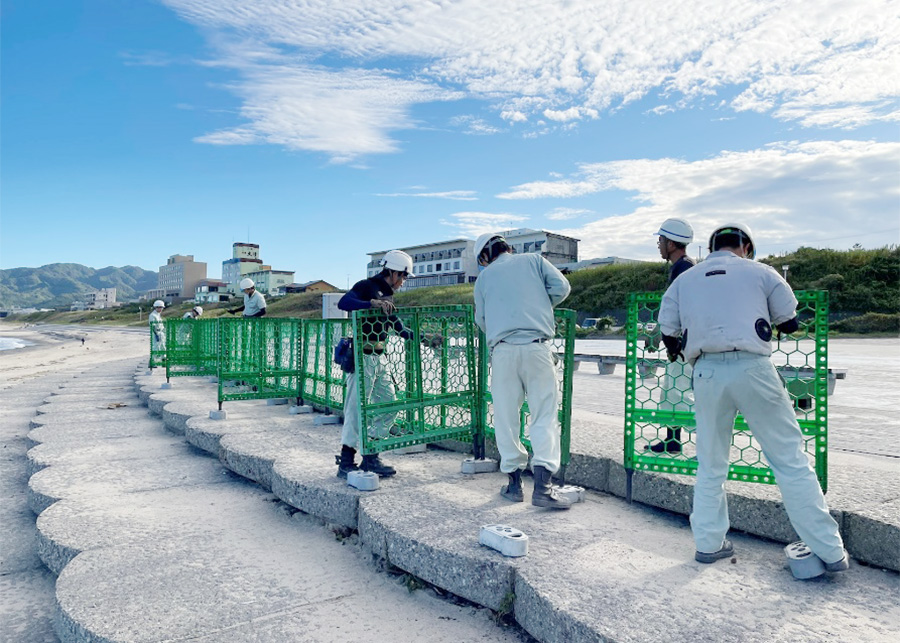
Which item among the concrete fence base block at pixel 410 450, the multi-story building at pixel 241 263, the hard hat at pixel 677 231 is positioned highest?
the multi-story building at pixel 241 263

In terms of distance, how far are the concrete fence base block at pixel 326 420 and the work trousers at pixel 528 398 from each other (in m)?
3.41

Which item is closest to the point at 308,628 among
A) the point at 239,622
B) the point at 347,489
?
the point at 239,622

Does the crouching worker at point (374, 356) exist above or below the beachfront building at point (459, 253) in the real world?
below

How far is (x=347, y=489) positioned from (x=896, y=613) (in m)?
3.02

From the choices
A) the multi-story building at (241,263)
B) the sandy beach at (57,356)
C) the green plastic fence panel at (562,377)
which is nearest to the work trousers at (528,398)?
the green plastic fence panel at (562,377)

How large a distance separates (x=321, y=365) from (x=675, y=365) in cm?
Answer: 467

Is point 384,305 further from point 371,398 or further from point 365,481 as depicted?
point 365,481

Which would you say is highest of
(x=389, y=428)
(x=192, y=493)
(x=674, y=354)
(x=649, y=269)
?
(x=649, y=269)

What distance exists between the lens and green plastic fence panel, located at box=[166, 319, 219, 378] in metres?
11.9

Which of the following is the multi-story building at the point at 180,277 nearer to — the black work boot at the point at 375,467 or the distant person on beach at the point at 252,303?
the distant person on beach at the point at 252,303

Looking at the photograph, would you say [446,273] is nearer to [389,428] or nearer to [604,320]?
[604,320]

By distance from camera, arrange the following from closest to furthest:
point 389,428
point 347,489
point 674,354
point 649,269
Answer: point 674,354 → point 347,489 → point 389,428 → point 649,269

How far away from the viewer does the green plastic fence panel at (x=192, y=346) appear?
1195 cm

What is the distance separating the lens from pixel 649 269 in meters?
42.0
